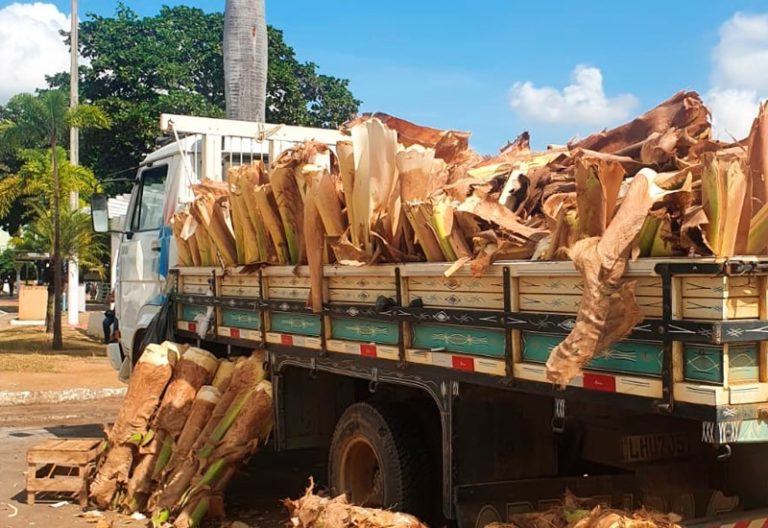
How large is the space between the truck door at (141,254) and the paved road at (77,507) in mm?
1666

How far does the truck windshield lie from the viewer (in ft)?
26.0

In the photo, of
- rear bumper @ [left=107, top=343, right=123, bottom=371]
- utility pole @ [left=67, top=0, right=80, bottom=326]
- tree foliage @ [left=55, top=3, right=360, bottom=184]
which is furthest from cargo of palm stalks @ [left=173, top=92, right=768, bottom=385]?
tree foliage @ [left=55, top=3, right=360, bottom=184]

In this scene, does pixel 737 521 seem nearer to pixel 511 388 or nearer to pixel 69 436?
pixel 511 388

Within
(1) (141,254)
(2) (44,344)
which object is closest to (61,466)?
(1) (141,254)

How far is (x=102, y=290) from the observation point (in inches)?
1467

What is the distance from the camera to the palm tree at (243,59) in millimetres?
11203

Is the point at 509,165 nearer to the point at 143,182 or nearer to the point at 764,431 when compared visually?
the point at 764,431

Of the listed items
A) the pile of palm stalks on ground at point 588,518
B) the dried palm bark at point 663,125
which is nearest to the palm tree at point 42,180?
the dried palm bark at point 663,125

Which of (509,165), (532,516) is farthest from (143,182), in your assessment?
(532,516)

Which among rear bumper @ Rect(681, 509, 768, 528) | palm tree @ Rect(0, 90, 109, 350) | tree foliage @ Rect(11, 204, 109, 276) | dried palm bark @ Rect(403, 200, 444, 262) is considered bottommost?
rear bumper @ Rect(681, 509, 768, 528)

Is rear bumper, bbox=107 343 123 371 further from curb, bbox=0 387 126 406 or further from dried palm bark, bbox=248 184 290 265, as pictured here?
curb, bbox=0 387 126 406

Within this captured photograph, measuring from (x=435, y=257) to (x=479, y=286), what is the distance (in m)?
0.39

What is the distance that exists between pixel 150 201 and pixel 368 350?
415 cm

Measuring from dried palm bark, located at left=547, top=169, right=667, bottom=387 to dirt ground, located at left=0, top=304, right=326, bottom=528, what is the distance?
3416 mm
